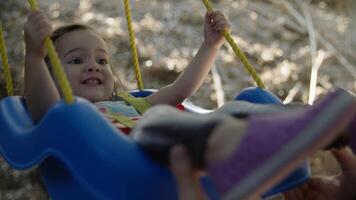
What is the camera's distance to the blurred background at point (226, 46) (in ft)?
7.86

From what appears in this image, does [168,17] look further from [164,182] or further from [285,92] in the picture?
[164,182]

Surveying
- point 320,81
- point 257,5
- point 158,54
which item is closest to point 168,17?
point 158,54

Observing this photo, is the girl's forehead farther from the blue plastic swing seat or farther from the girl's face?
the blue plastic swing seat

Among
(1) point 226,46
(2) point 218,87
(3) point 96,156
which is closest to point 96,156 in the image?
(3) point 96,156

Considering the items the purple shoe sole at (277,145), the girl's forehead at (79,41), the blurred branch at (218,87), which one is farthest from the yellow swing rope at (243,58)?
the blurred branch at (218,87)

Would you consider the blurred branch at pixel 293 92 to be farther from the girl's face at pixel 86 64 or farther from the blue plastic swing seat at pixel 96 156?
the blue plastic swing seat at pixel 96 156

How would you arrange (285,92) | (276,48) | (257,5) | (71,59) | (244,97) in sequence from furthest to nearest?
(257,5), (276,48), (285,92), (71,59), (244,97)

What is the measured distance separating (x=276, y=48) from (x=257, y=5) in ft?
1.09

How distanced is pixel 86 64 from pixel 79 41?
60mm

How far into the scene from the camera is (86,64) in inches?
46.3

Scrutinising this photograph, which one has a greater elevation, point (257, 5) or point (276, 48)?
point (257, 5)

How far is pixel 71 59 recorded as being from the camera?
3.88ft

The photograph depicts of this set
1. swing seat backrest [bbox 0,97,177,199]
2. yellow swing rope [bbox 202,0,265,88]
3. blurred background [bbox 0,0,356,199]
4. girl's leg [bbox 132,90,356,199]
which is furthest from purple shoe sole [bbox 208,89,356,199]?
blurred background [bbox 0,0,356,199]

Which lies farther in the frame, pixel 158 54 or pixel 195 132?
pixel 158 54
